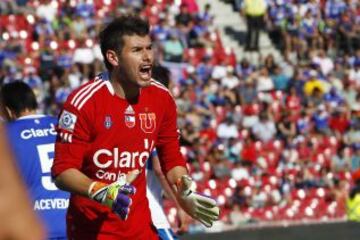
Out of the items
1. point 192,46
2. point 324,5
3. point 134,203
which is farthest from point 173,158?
point 324,5

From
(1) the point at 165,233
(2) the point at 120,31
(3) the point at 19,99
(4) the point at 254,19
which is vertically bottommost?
(4) the point at 254,19

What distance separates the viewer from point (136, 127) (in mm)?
5324

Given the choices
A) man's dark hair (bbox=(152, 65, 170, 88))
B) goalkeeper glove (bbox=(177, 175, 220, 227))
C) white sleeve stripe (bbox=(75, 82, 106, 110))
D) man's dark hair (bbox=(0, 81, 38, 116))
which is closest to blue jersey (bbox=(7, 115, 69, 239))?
man's dark hair (bbox=(0, 81, 38, 116))

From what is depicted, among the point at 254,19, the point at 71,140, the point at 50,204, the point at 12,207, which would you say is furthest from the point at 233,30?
the point at 12,207

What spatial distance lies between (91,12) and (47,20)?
3.41 feet

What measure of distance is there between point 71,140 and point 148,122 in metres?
0.46

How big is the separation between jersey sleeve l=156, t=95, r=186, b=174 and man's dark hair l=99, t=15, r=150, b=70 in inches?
15.6

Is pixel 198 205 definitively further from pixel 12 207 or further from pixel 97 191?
pixel 12 207

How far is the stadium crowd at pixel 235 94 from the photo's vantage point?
16375 mm

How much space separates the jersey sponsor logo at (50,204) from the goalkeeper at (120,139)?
907mm

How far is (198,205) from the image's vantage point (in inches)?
198

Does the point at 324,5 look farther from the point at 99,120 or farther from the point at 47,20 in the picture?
the point at 99,120

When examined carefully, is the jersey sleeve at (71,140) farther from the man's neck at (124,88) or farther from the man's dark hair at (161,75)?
the man's dark hair at (161,75)

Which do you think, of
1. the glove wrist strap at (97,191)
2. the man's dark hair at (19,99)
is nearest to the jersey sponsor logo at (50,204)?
the man's dark hair at (19,99)
